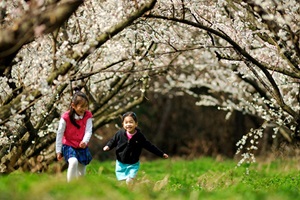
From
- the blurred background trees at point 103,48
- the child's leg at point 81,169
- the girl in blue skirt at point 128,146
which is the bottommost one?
the child's leg at point 81,169

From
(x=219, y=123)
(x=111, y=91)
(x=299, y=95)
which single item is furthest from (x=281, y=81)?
(x=219, y=123)

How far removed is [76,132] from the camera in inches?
349

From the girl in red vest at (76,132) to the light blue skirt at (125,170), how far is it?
2.29ft

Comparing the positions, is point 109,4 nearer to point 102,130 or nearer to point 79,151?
point 79,151

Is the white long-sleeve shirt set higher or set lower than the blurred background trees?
lower

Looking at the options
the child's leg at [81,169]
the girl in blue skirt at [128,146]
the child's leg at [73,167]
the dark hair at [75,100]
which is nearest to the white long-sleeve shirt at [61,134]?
the dark hair at [75,100]

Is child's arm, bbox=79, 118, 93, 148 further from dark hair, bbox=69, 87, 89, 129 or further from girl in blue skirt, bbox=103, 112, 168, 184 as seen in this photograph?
girl in blue skirt, bbox=103, 112, 168, 184

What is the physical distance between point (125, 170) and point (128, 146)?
12.7 inches

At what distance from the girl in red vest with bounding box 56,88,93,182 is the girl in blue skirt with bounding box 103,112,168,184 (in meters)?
0.65

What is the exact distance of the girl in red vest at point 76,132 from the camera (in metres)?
8.73

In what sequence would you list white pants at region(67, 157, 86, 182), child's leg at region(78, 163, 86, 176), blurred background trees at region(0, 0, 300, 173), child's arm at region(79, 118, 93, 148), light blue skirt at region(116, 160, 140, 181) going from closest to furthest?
blurred background trees at region(0, 0, 300, 173), white pants at region(67, 157, 86, 182), child's arm at region(79, 118, 93, 148), child's leg at region(78, 163, 86, 176), light blue skirt at region(116, 160, 140, 181)

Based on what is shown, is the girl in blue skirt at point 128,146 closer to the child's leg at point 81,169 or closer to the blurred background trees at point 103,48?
the child's leg at point 81,169

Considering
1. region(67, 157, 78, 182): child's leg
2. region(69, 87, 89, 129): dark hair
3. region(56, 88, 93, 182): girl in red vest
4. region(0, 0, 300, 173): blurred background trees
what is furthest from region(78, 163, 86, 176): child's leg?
region(0, 0, 300, 173): blurred background trees

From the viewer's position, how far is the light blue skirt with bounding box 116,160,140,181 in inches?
371
